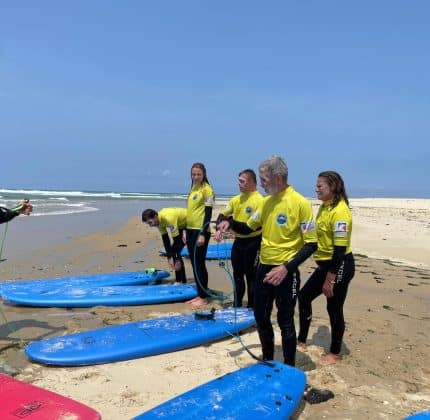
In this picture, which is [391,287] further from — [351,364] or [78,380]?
[78,380]

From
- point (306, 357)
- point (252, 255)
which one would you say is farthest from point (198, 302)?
point (306, 357)

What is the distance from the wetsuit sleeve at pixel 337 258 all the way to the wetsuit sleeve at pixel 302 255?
1.98ft

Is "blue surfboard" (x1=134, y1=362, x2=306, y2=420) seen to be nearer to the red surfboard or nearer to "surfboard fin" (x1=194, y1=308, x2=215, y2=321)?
the red surfboard

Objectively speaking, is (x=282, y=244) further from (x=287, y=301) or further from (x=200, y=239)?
(x=200, y=239)

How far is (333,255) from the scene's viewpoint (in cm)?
398

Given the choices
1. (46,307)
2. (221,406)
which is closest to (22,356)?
A: (46,307)

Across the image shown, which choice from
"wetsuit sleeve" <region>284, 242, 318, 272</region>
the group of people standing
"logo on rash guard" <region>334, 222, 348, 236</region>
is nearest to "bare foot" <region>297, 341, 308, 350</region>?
the group of people standing

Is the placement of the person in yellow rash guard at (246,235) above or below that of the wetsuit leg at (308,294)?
above

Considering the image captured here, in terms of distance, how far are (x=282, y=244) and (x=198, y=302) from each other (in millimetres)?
3123

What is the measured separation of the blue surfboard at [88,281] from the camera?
6.70m

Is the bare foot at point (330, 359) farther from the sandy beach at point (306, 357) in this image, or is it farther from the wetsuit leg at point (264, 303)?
the wetsuit leg at point (264, 303)

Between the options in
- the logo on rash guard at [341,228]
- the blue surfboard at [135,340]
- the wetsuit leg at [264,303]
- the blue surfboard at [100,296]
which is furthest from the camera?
the blue surfboard at [100,296]

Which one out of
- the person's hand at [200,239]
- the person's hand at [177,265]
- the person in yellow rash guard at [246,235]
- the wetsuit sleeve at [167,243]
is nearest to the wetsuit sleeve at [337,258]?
the person in yellow rash guard at [246,235]

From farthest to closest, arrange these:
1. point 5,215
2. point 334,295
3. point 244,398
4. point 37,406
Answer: point 5,215 → point 334,295 → point 244,398 → point 37,406
